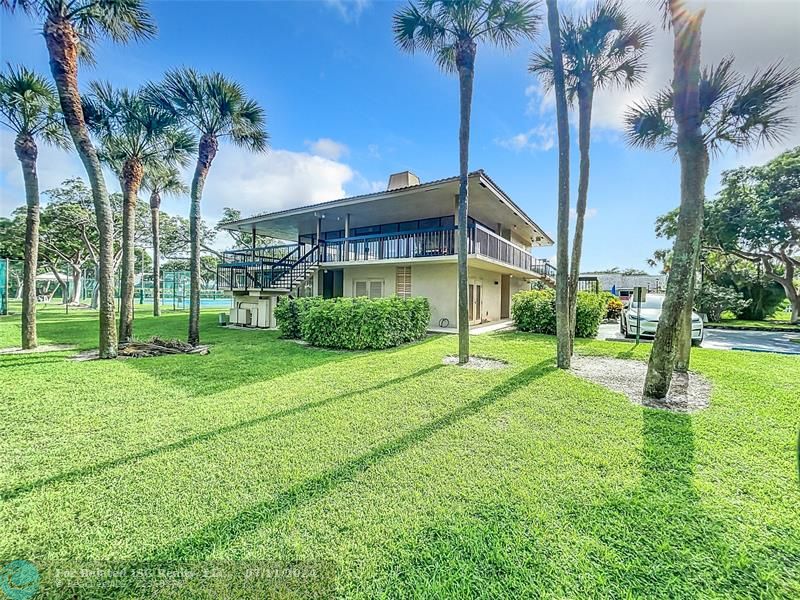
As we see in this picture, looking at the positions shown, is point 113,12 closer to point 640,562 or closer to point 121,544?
point 121,544

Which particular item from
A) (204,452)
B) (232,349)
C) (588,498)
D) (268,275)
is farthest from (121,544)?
(268,275)

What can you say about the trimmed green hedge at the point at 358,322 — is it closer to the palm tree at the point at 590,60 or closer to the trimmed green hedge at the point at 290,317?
the trimmed green hedge at the point at 290,317

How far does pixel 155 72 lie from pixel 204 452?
11.8 meters

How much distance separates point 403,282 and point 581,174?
313 inches

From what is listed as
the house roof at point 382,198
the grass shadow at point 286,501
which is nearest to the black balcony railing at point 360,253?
the house roof at point 382,198

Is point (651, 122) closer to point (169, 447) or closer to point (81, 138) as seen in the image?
point (169, 447)

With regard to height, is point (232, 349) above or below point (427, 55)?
below

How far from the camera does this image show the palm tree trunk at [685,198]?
16.5ft

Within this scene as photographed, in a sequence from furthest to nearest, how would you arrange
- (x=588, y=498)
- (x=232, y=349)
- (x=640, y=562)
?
(x=232, y=349), (x=588, y=498), (x=640, y=562)

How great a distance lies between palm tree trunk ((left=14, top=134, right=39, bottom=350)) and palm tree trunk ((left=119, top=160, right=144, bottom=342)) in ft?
6.00

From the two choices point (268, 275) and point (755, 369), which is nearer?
point (755, 369)

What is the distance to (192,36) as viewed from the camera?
938 centimetres

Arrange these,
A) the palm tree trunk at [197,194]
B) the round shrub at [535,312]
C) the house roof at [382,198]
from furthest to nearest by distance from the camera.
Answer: the round shrub at [535,312]
the house roof at [382,198]
the palm tree trunk at [197,194]

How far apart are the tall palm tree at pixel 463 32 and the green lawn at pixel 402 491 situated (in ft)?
13.2
